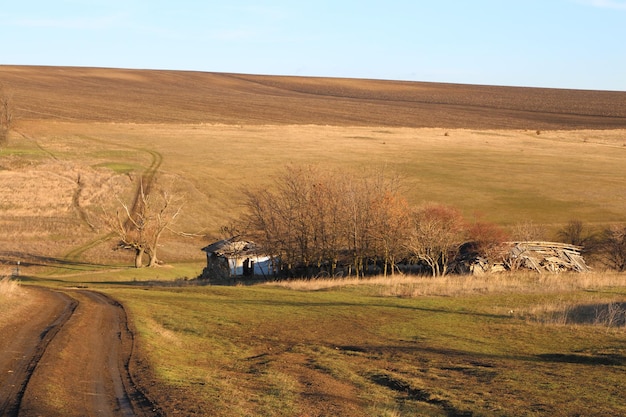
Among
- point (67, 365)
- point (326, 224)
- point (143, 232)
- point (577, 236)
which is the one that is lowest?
point (143, 232)

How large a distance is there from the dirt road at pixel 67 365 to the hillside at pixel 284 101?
333 ft

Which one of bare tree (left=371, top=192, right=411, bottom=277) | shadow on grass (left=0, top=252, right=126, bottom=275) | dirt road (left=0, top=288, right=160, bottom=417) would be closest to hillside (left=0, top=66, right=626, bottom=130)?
shadow on grass (left=0, top=252, right=126, bottom=275)

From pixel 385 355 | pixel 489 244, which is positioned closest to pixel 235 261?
pixel 489 244

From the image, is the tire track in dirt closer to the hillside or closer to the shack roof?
the shack roof

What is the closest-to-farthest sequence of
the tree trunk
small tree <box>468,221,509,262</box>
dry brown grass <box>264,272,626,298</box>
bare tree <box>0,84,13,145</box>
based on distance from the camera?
1. dry brown grass <box>264,272,626,298</box>
2. small tree <box>468,221,509,262</box>
3. the tree trunk
4. bare tree <box>0,84,13,145</box>

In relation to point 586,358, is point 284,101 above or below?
above

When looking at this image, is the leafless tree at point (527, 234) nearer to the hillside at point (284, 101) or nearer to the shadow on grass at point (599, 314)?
the shadow on grass at point (599, 314)

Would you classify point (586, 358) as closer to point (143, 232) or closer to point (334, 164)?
point (143, 232)

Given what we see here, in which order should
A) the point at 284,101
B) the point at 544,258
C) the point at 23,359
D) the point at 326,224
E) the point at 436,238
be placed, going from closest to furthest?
the point at 23,359
the point at 436,238
the point at 544,258
the point at 326,224
the point at 284,101

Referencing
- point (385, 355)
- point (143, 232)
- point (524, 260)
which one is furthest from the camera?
point (143, 232)

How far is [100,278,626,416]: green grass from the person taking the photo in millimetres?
13276

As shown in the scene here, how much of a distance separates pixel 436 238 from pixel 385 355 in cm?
2461

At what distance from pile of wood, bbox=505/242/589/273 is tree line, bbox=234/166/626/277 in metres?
1.27

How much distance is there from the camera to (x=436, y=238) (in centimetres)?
4194
